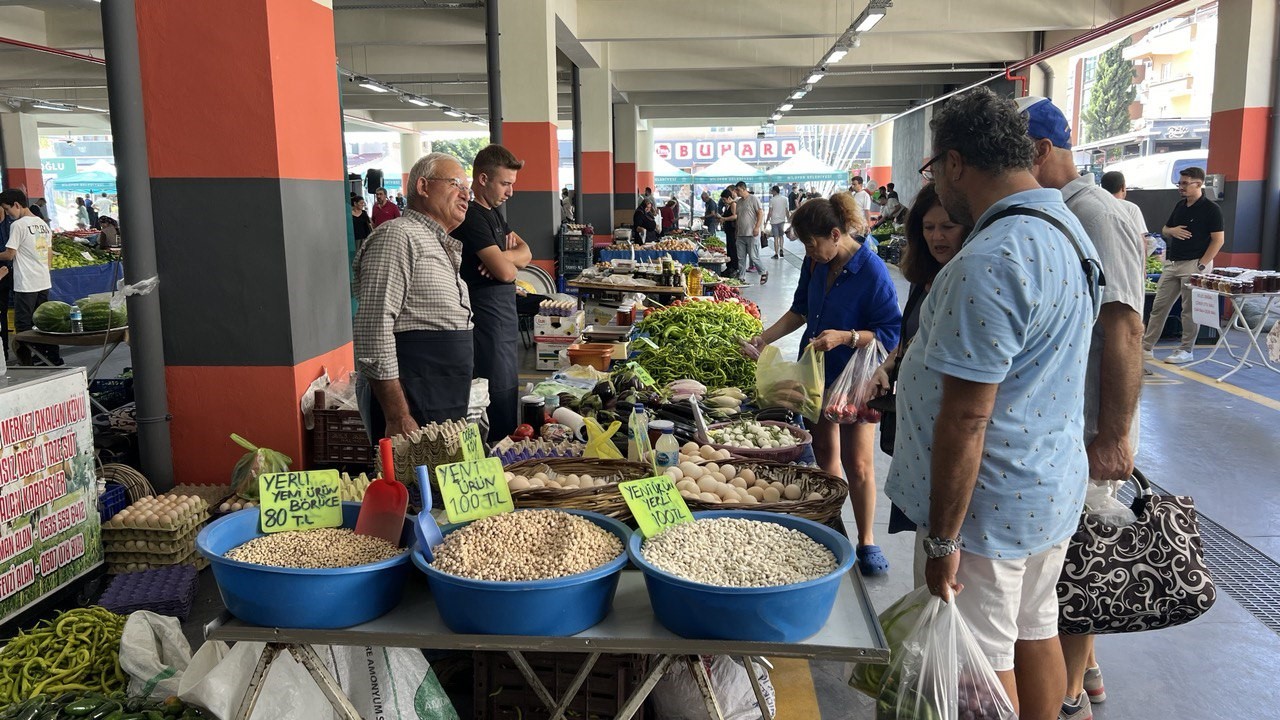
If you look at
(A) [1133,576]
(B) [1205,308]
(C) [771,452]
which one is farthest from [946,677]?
(B) [1205,308]

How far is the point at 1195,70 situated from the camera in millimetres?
42750

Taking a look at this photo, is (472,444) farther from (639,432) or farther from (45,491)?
(45,491)

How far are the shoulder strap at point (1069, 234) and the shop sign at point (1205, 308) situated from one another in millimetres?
6993

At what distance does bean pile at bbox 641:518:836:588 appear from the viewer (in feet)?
6.35

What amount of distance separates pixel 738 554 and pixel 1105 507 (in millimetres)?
1194

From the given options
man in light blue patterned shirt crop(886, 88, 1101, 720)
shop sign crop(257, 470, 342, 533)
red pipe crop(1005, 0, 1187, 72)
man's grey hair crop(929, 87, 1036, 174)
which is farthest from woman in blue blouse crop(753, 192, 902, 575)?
red pipe crop(1005, 0, 1187, 72)

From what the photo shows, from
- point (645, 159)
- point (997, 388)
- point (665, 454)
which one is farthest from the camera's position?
point (645, 159)

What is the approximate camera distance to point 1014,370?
2.00 m

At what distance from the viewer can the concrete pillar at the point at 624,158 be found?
2347 centimetres

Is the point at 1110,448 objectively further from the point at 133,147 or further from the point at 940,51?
the point at 940,51

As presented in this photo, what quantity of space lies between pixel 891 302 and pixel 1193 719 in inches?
74.1

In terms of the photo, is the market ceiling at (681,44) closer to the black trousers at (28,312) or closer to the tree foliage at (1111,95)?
the black trousers at (28,312)

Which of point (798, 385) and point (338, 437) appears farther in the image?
point (338, 437)

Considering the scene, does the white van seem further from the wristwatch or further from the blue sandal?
the wristwatch
